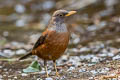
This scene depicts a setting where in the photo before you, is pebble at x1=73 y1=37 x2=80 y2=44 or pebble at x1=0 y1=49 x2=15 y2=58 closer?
pebble at x1=0 y1=49 x2=15 y2=58

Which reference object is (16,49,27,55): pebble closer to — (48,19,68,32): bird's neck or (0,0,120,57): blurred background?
(0,0,120,57): blurred background

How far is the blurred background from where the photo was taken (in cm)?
921

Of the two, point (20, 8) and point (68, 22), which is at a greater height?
point (20, 8)

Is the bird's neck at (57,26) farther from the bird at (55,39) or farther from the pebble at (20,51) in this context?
the pebble at (20,51)

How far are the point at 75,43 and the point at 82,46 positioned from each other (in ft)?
1.59

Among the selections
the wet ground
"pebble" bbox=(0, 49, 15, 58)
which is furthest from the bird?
"pebble" bbox=(0, 49, 15, 58)

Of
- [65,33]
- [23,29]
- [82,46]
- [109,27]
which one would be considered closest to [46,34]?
[65,33]

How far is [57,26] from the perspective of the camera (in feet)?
19.9

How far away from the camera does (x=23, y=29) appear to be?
1123 cm

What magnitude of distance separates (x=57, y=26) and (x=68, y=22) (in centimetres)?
494

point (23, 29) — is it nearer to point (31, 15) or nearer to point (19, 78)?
point (31, 15)

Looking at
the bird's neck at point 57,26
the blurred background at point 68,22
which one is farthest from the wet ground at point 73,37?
the bird's neck at point 57,26

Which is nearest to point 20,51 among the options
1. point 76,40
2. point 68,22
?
point 76,40

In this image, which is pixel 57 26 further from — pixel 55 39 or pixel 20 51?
pixel 20 51
